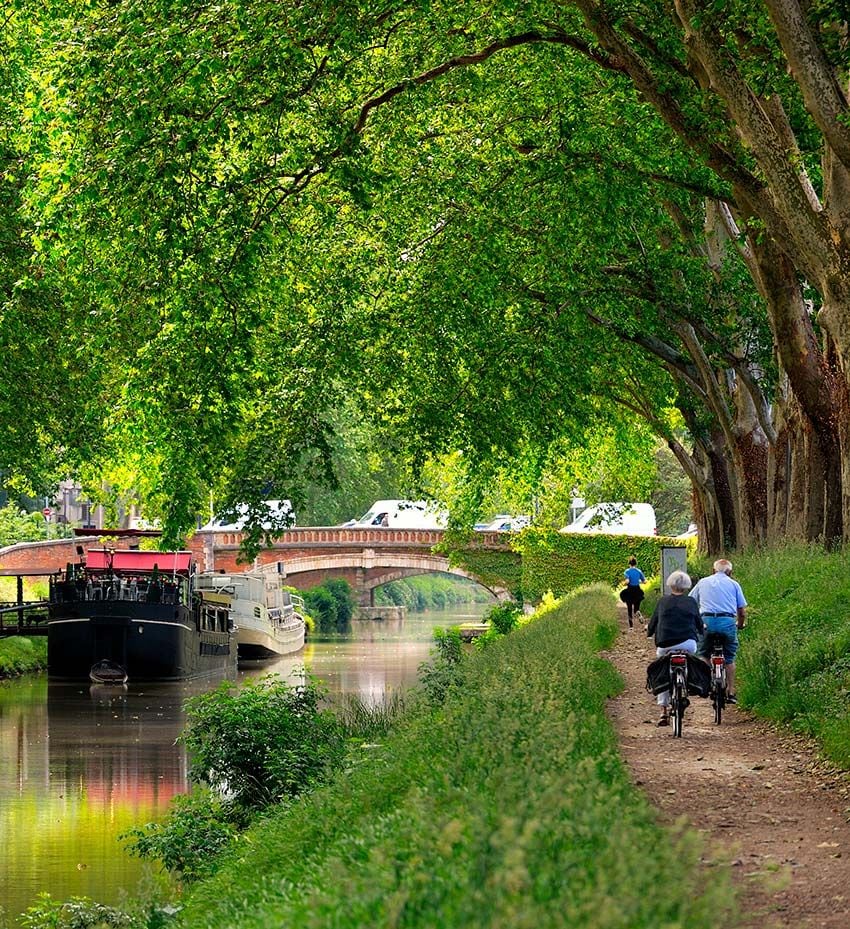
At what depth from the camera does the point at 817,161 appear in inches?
859

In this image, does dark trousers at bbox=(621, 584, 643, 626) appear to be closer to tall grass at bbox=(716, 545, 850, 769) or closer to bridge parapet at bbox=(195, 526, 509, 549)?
tall grass at bbox=(716, 545, 850, 769)

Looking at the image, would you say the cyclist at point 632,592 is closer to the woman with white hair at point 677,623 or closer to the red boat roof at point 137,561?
the red boat roof at point 137,561

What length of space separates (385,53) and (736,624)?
8.49 m

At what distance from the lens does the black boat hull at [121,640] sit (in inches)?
1772

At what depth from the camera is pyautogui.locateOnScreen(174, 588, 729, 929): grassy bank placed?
5082 millimetres

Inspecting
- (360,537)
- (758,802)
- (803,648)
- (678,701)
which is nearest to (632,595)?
(803,648)

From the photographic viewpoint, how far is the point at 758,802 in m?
11.6

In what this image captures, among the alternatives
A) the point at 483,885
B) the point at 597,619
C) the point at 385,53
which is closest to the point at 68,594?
the point at 597,619

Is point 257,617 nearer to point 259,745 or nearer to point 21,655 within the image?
point 21,655

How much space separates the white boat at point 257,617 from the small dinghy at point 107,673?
10963 millimetres

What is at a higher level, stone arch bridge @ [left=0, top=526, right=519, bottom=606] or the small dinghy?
stone arch bridge @ [left=0, top=526, right=519, bottom=606]

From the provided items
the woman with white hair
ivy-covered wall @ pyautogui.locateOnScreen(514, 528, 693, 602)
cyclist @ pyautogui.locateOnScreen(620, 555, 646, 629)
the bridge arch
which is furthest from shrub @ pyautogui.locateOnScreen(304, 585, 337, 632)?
the woman with white hair

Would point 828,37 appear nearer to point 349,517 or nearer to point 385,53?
point 385,53

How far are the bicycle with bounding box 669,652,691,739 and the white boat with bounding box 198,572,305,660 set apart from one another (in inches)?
1634
